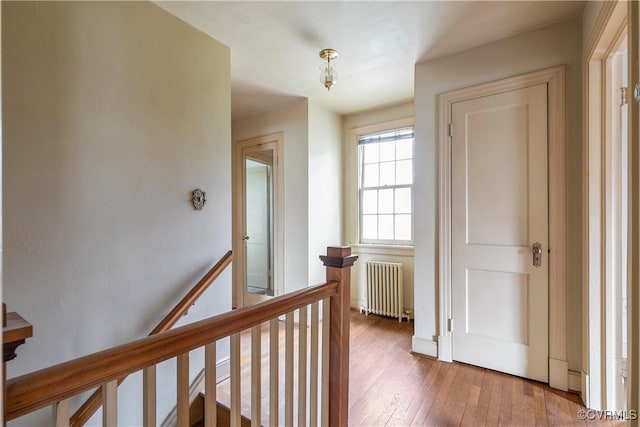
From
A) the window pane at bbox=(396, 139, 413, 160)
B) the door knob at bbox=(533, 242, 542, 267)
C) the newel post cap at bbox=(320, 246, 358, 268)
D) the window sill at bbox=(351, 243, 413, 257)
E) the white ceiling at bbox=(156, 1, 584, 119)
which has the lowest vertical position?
the window sill at bbox=(351, 243, 413, 257)

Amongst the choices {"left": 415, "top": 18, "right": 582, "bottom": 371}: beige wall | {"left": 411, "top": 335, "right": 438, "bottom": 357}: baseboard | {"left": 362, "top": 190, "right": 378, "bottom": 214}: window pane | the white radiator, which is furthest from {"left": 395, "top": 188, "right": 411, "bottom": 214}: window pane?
{"left": 411, "top": 335, "right": 438, "bottom": 357}: baseboard

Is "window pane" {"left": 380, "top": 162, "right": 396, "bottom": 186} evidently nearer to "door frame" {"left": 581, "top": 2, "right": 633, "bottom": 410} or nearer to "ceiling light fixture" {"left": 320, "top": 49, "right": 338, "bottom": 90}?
"ceiling light fixture" {"left": 320, "top": 49, "right": 338, "bottom": 90}

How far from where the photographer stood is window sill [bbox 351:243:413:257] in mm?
3530

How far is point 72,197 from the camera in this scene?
162 cm

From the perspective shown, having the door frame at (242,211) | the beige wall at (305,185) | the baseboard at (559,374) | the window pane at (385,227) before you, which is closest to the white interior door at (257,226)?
the door frame at (242,211)

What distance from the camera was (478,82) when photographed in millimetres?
2414

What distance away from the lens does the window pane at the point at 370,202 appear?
12.6ft

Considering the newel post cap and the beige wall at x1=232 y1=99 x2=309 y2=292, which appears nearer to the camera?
the newel post cap

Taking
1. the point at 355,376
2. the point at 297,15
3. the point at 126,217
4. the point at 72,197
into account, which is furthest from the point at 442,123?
the point at 72,197

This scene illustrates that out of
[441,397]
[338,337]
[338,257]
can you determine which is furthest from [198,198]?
[441,397]

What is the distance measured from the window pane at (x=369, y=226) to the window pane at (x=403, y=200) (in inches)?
11.9

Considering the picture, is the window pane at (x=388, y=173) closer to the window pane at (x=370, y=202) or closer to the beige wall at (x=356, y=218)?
the window pane at (x=370, y=202)

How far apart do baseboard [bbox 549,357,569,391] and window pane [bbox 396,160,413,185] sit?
2049 millimetres

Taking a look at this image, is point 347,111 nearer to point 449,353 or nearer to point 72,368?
point 449,353
